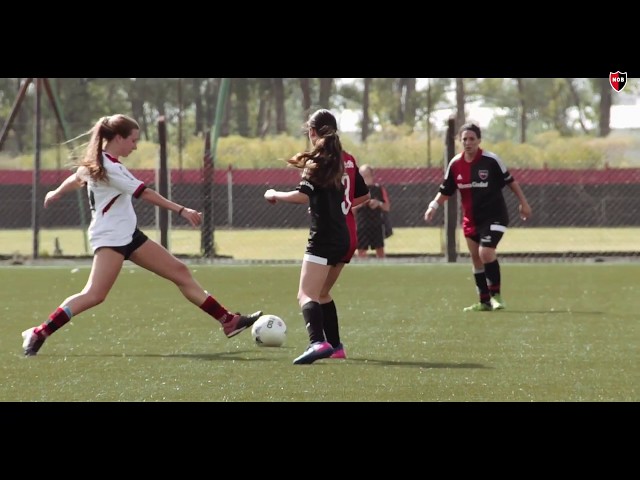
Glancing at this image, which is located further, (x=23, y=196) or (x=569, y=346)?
(x=23, y=196)

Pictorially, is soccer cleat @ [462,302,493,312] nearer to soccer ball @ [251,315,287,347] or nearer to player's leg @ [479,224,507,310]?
player's leg @ [479,224,507,310]

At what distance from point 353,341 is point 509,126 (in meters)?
62.0

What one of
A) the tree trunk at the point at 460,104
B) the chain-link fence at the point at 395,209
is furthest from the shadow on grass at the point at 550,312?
the tree trunk at the point at 460,104

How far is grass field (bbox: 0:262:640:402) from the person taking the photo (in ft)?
23.9

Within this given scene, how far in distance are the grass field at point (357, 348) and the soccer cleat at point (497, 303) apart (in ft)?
0.28

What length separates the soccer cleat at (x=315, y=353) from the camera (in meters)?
8.40

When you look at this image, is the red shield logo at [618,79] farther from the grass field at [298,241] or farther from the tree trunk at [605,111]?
the tree trunk at [605,111]

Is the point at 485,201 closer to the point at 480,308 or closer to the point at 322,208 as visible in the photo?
the point at 480,308

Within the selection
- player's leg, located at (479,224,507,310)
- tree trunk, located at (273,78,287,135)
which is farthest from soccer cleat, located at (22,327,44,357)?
tree trunk, located at (273,78,287,135)

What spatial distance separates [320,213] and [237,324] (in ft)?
5.16

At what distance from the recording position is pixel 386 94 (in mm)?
56531

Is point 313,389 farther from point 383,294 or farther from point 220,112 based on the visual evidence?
point 220,112
